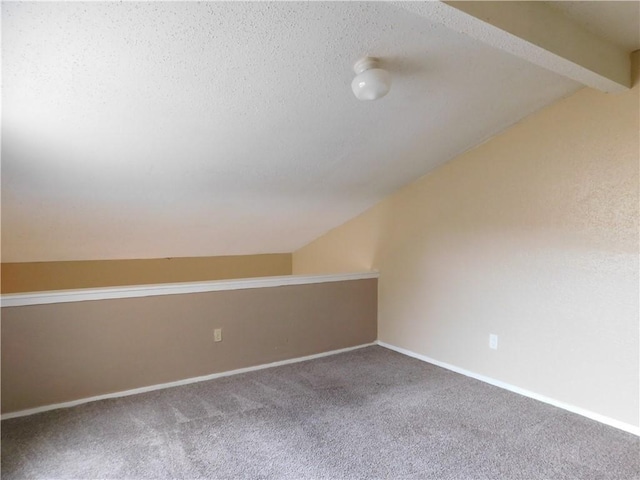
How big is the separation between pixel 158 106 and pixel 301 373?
2.23 metres

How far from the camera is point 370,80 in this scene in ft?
5.92

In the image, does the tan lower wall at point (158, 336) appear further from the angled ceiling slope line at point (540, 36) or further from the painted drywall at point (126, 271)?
the angled ceiling slope line at point (540, 36)

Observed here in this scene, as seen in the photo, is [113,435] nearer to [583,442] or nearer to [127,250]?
[127,250]

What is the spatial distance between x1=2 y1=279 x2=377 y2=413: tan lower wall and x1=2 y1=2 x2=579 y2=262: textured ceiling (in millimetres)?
727

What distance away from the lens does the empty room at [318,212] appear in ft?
5.52

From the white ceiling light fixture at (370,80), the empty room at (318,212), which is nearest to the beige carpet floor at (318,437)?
the empty room at (318,212)

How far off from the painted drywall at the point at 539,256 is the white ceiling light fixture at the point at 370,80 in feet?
4.74

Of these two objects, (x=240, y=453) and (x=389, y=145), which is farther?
(x=389, y=145)

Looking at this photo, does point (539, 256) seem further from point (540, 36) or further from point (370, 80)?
point (370, 80)

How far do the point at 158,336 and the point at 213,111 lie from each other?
5.65 ft

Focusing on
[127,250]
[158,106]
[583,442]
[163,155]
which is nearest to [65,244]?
[127,250]

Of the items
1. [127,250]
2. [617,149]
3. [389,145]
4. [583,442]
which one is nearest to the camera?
[583,442]

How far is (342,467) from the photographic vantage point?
1883 mm

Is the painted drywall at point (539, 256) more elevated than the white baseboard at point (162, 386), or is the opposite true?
the painted drywall at point (539, 256)
